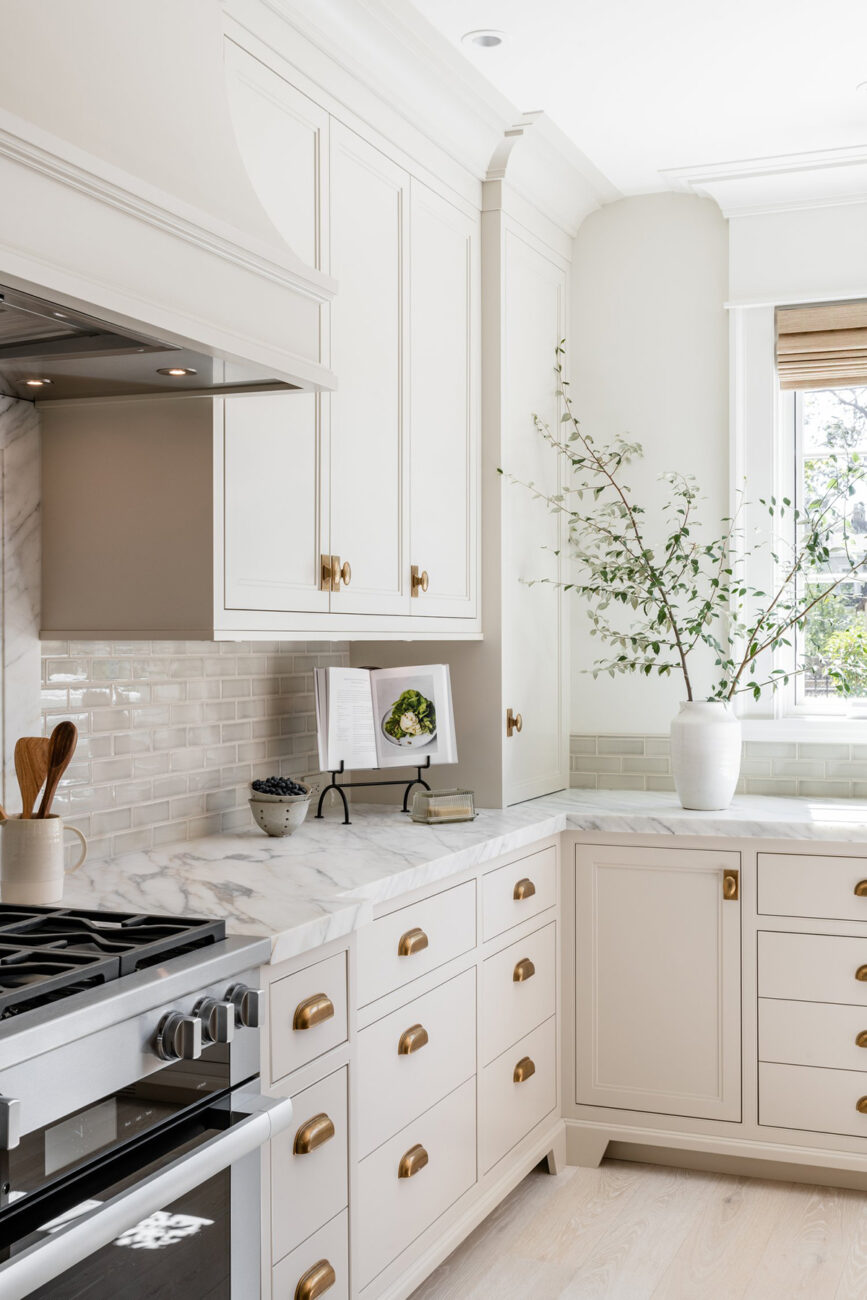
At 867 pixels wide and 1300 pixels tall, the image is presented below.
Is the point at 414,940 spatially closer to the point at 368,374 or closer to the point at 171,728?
the point at 171,728

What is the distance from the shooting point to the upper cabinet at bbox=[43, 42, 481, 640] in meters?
2.24

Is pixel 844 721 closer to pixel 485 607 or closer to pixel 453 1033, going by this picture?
pixel 485 607

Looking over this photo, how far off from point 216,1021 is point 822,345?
2878 millimetres

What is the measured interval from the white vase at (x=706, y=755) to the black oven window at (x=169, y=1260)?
76.0 inches

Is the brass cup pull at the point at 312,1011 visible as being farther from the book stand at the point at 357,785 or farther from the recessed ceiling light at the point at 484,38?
the recessed ceiling light at the point at 484,38

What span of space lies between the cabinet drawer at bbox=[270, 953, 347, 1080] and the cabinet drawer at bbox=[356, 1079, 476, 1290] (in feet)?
1.08

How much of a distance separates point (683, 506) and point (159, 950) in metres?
2.56

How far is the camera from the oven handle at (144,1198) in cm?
128

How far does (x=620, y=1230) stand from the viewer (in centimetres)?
289

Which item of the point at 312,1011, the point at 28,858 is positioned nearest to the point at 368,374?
the point at 28,858

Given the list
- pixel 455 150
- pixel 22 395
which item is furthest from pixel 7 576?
pixel 455 150

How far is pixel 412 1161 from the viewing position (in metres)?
2.39

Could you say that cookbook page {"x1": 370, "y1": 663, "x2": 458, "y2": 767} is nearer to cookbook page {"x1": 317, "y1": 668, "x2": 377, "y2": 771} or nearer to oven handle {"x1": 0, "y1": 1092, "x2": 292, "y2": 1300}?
cookbook page {"x1": 317, "y1": 668, "x2": 377, "y2": 771}

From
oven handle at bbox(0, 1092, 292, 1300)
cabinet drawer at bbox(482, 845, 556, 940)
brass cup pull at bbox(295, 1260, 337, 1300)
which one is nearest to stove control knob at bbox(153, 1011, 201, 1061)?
oven handle at bbox(0, 1092, 292, 1300)
